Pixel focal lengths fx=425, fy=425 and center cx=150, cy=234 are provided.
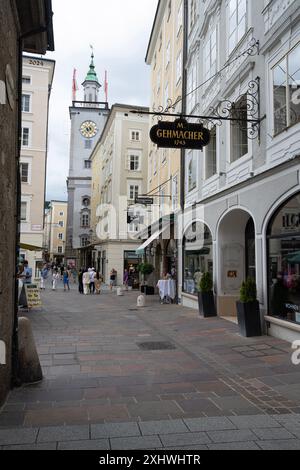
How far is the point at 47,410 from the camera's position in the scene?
5.01 m

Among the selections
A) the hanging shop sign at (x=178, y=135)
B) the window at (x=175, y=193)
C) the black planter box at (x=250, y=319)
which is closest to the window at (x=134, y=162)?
the window at (x=175, y=193)

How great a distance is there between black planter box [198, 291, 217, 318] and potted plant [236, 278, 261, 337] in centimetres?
330

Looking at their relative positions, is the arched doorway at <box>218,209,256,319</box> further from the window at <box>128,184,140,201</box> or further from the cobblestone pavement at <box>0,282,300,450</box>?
the window at <box>128,184,140,201</box>

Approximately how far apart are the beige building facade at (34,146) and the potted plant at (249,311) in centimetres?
2931

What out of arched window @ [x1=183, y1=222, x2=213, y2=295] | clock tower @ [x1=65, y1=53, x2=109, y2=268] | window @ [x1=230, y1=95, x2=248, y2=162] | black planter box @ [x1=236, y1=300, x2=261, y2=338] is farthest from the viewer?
clock tower @ [x1=65, y1=53, x2=109, y2=268]

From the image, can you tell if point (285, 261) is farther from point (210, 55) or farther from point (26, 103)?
point (26, 103)

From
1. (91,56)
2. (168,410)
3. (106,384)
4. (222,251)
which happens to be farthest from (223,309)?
(91,56)

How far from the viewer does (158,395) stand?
18.5 feet

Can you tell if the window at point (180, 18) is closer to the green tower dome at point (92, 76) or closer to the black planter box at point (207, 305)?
the black planter box at point (207, 305)

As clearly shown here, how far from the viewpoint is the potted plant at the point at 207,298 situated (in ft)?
43.8

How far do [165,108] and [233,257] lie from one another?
471 inches

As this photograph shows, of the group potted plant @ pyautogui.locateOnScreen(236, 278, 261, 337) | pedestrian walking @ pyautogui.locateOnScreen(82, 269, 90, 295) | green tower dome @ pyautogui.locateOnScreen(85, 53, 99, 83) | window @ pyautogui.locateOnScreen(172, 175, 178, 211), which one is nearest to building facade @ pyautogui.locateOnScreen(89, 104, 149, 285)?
pedestrian walking @ pyautogui.locateOnScreen(82, 269, 90, 295)

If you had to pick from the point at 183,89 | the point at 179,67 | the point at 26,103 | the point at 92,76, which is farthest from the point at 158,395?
the point at 92,76

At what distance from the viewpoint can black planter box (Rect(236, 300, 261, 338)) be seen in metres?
9.90
